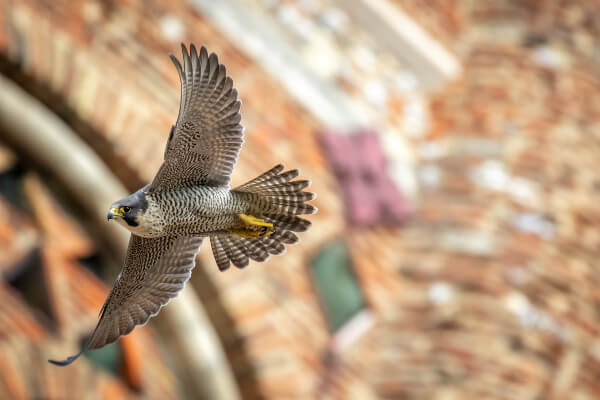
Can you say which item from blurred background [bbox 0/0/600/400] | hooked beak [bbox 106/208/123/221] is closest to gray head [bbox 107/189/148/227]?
hooked beak [bbox 106/208/123/221]

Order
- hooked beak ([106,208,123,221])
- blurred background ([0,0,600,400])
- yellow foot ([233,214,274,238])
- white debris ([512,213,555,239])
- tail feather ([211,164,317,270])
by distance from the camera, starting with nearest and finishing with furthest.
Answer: hooked beak ([106,208,123,221]) → yellow foot ([233,214,274,238]) → tail feather ([211,164,317,270]) → blurred background ([0,0,600,400]) → white debris ([512,213,555,239])

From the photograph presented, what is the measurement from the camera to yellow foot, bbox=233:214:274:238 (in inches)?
70.0

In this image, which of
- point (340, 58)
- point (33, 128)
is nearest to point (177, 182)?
point (33, 128)

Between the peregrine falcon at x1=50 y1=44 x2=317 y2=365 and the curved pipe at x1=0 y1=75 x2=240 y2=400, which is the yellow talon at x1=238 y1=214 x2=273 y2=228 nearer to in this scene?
the peregrine falcon at x1=50 y1=44 x2=317 y2=365

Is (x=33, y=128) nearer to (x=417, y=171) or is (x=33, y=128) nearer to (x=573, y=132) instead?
(x=417, y=171)

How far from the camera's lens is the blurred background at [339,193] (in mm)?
3438

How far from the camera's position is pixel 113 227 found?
3551 millimetres

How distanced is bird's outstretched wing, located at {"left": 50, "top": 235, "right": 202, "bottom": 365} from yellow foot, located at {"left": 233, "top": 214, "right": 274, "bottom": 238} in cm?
25

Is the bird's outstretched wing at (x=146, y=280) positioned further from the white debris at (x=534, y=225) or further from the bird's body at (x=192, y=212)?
the white debris at (x=534, y=225)

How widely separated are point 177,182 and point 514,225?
2977 millimetres

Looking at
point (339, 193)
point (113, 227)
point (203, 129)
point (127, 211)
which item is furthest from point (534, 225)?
point (127, 211)

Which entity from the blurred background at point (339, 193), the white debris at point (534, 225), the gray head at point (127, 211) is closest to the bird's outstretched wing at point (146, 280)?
the gray head at point (127, 211)

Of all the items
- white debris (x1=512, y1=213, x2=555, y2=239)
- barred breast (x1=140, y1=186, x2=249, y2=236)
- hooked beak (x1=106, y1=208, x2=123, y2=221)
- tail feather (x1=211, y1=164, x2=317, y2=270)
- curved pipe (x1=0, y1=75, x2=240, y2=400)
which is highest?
white debris (x1=512, y1=213, x2=555, y2=239)

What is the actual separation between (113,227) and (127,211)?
192 centimetres
